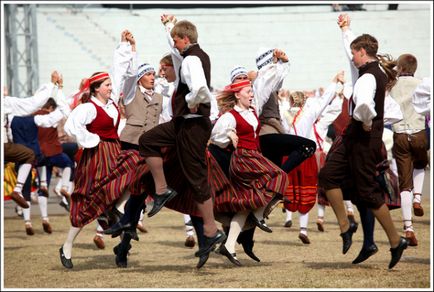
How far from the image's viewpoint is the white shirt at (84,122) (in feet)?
28.7

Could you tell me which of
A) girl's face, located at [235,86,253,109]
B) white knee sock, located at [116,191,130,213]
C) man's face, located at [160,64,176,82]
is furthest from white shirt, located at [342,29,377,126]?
white knee sock, located at [116,191,130,213]

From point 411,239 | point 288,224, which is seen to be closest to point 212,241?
point 411,239

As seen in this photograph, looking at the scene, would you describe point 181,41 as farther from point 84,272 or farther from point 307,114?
point 307,114

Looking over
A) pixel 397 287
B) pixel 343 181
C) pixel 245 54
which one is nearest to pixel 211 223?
pixel 343 181

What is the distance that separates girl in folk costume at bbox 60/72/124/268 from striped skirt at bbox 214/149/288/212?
1.01 metres

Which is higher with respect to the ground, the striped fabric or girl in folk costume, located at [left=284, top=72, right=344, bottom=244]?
girl in folk costume, located at [left=284, top=72, right=344, bottom=244]

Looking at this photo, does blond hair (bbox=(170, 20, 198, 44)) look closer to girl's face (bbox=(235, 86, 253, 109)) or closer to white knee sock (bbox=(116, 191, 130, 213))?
girl's face (bbox=(235, 86, 253, 109))

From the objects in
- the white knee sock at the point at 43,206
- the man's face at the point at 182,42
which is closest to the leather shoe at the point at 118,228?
the man's face at the point at 182,42

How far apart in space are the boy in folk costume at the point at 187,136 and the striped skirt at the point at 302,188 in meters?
2.78

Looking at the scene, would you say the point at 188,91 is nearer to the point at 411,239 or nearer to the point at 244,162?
the point at 244,162

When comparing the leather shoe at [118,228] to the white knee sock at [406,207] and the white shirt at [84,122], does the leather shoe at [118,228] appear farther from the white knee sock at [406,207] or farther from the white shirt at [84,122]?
the white knee sock at [406,207]

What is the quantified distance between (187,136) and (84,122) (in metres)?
1.37

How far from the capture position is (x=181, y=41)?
7648 mm

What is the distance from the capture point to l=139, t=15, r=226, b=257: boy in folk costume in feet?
25.0
